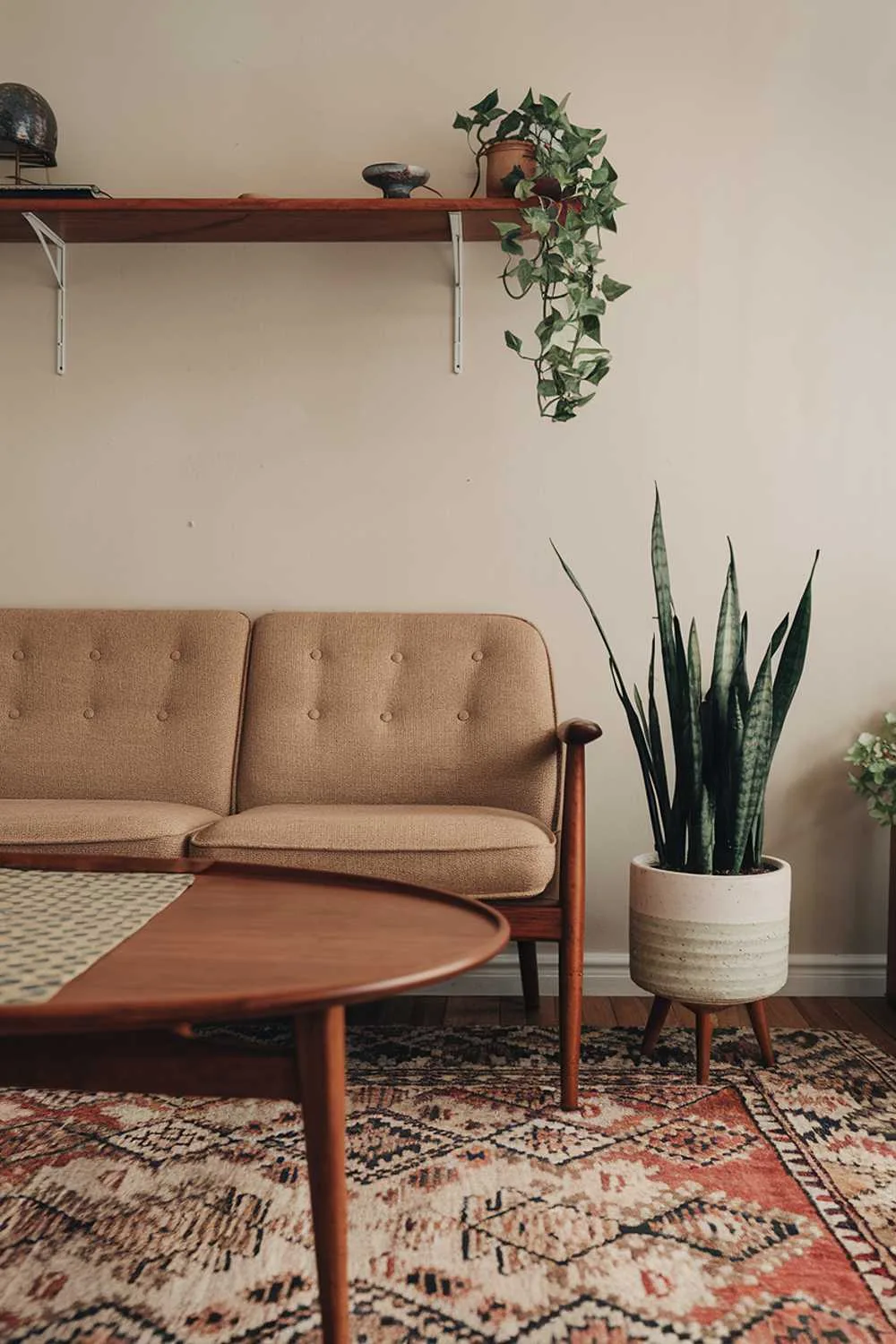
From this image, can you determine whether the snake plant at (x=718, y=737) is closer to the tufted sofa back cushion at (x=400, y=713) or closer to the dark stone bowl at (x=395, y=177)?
the tufted sofa back cushion at (x=400, y=713)

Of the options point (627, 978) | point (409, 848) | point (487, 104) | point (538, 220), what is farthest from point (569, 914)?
point (487, 104)

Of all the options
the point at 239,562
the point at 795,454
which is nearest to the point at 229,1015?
the point at 239,562

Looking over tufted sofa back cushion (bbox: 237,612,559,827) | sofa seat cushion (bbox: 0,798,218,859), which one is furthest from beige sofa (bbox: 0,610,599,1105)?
sofa seat cushion (bbox: 0,798,218,859)

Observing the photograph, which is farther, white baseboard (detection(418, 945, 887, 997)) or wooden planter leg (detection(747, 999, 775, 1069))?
white baseboard (detection(418, 945, 887, 997))

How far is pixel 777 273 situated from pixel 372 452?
1.06 metres

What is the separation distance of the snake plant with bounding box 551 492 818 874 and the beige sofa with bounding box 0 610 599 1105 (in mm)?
294

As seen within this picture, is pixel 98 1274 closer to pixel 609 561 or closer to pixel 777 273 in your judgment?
pixel 609 561

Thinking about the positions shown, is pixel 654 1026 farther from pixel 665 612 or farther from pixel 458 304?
pixel 458 304

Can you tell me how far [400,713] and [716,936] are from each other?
0.89 metres

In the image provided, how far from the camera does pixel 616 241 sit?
2777mm

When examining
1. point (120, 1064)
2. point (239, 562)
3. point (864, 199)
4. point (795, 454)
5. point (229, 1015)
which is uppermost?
point (864, 199)

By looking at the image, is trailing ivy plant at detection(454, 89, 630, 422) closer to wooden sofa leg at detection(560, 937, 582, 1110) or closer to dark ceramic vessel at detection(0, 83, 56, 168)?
dark ceramic vessel at detection(0, 83, 56, 168)

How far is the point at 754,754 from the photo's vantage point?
83.9 inches

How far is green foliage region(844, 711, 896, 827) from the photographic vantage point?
2.51 meters
